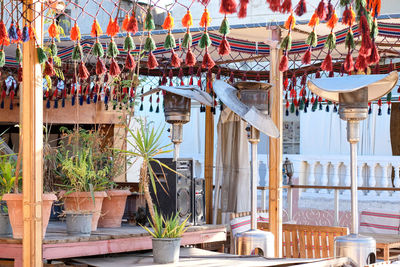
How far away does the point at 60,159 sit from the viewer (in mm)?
4844

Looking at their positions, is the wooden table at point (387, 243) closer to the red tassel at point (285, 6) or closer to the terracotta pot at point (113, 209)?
the terracotta pot at point (113, 209)

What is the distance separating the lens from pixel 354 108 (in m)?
3.51

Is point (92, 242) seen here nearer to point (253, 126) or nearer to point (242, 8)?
point (253, 126)

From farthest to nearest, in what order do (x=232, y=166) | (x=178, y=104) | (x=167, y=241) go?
(x=232, y=166) < (x=178, y=104) < (x=167, y=241)

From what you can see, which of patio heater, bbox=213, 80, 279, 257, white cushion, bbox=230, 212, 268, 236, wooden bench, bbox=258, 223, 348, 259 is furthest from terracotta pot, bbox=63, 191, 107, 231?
wooden bench, bbox=258, 223, 348, 259

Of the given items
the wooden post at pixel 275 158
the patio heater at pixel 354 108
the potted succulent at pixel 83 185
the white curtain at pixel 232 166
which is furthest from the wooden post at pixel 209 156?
the patio heater at pixel 354 108

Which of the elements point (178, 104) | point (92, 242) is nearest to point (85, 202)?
point (92, 242)

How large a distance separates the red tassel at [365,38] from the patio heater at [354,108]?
0.80 meters

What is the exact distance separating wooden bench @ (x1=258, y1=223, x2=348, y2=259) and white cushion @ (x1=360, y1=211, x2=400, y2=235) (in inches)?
76.3

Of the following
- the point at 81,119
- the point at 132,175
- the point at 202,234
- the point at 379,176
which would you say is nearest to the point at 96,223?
the point at 202,234

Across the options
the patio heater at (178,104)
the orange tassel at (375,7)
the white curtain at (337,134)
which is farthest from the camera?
the white curtain at (337,134)

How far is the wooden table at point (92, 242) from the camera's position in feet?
13.6

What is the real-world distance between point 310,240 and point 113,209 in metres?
1.64

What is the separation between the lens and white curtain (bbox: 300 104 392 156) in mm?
12977
